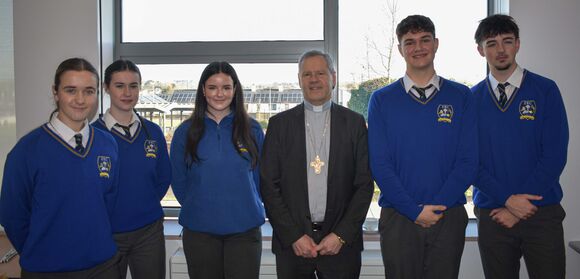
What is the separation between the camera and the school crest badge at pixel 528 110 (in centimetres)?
244

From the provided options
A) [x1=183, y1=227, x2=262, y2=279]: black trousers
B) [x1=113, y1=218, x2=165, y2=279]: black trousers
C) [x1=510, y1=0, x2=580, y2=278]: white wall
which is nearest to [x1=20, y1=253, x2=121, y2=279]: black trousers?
[x1=113, y1=218, x2=165, y2=279]: black trousers

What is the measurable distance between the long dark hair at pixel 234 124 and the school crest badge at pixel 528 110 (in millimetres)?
1493

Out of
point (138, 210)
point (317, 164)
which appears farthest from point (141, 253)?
point (317, 164)

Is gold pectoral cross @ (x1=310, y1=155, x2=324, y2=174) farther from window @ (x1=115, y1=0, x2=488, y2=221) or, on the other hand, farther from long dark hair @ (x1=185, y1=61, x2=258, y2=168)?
window @ (x1=115, y1=0, x2=488, y2=221)

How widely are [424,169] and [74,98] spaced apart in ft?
5.62

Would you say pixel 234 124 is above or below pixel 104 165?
above

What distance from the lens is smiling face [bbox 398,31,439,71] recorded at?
91.2 inches

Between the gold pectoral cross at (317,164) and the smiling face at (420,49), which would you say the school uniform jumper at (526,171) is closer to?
the smiling face at (420,49)

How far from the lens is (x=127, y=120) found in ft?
8.20

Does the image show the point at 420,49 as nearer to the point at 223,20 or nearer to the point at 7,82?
the point at 223,20

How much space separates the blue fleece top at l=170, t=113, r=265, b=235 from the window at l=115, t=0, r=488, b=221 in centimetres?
142

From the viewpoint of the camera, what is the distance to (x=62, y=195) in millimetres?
1909

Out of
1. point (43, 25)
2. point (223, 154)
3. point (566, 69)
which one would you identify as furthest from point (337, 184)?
point (43, 25)

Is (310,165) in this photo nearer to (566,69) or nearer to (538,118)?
(538,118)
